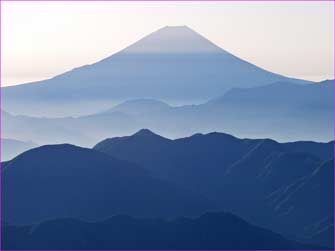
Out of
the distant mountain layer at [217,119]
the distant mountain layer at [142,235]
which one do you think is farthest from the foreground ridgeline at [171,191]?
the distant mountain layer at [217,119]

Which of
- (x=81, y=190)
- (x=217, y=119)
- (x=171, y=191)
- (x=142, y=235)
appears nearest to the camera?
(x=142, y=235)

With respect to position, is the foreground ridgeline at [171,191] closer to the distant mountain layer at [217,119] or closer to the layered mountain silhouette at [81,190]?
the layered mountain silhouette at [81,190]

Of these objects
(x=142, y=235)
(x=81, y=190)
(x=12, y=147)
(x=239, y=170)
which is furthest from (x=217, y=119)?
(x=142, y=235)

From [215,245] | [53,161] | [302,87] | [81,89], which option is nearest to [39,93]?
[81,89]

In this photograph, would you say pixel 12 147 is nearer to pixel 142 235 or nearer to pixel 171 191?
pixel 171 191

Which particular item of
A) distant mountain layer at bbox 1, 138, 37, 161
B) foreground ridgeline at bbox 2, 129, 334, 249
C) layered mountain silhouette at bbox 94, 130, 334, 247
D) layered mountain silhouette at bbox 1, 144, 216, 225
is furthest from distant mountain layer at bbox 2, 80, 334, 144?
layered mountain silhouette at bbox 1, 144, 216, 225

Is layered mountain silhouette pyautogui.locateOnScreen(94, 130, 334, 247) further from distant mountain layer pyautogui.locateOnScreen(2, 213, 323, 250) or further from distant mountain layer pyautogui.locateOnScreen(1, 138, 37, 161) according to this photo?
distant mountain layer pyautogui.locateOnScreen(1, 138, 37, 161)
